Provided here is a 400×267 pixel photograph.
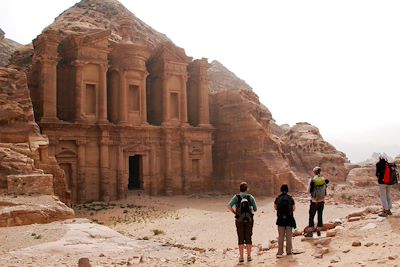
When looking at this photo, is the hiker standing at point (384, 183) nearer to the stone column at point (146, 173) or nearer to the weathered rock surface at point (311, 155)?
the stone column at point (146, 173)

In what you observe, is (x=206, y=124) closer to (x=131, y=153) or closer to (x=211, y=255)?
(x=131, y=153)

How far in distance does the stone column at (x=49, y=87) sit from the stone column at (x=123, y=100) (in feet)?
16.9

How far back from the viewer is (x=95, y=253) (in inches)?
445

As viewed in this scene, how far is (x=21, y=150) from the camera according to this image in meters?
20.2

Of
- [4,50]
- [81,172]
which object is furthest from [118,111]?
[4,50]

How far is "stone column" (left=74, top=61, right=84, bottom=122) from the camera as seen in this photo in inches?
1222

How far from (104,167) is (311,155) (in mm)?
21530

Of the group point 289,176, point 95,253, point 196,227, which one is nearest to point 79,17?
point 289,176

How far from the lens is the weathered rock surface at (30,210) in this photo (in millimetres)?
15336

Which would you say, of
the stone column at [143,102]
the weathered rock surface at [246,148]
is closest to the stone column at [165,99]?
the stone column at [143,102]

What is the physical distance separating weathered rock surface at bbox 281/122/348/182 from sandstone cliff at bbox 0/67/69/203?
25100 mm

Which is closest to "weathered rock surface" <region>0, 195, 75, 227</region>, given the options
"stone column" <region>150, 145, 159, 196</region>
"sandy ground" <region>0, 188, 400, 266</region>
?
"sandy ground" <region>0, 188, 400, 266</region>

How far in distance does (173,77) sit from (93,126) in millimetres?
8995

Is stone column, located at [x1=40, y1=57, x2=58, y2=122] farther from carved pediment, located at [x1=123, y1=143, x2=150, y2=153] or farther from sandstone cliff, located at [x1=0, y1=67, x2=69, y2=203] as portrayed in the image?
carved pediment, located at [x1=123, y1=143, x2=150, y2=153]
